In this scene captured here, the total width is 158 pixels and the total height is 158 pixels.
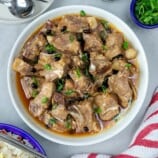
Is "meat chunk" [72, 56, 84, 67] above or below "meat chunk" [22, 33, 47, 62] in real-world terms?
below

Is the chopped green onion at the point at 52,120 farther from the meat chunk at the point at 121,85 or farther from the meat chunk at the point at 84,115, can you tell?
the meat chunk at the point at 121,85

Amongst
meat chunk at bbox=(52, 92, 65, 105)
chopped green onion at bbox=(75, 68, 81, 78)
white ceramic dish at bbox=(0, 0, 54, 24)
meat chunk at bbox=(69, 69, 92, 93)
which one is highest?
white ceramic dish at bbox=(0, 0, 54, 24)

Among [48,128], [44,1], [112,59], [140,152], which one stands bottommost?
[140,152]

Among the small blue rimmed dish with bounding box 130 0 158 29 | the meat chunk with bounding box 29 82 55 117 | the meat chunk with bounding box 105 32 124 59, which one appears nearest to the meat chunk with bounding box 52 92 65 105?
the meat chunk with bounding box 29 82 55 117

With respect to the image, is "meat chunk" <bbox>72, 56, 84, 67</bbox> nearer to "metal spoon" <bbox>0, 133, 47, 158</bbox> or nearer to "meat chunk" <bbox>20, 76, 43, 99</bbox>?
"meat chunk" <bbox>20, 76, 43, 99</bbox>

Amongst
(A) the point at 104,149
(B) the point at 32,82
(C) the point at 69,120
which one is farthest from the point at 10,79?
(A) the point at 104,149

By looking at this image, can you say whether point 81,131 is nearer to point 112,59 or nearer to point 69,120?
point 69,120
